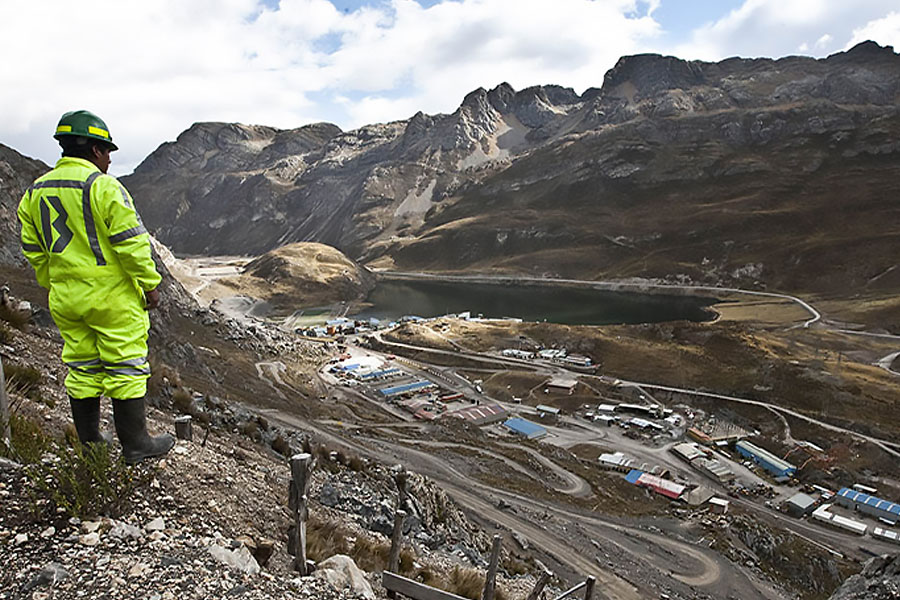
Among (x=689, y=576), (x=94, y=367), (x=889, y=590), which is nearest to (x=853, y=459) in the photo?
(x=689, y=576)

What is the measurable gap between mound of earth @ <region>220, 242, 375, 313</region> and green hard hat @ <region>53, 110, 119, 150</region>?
10374cm

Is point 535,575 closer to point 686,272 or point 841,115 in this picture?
point 686,272

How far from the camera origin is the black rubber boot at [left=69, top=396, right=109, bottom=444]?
4.94 m

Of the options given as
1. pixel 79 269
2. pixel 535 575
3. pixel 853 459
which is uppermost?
pixel 79 269

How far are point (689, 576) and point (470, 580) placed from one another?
16670 millimetres

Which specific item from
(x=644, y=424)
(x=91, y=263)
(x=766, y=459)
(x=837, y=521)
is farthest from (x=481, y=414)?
(x=91, y=263)

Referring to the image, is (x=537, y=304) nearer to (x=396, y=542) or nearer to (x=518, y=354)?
(x=518, y=354)

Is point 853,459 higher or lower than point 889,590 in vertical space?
lower

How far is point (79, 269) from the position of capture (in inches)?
178

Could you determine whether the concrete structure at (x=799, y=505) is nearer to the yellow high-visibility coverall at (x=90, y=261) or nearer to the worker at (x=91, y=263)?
the worker at (x=91, y=263)

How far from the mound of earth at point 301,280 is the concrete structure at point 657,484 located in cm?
8334

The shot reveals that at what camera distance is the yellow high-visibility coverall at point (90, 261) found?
14.9 feet

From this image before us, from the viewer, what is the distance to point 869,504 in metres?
31.4

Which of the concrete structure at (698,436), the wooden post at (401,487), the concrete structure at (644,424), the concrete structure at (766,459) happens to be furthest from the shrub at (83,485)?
the concrete structure at (644,424)
